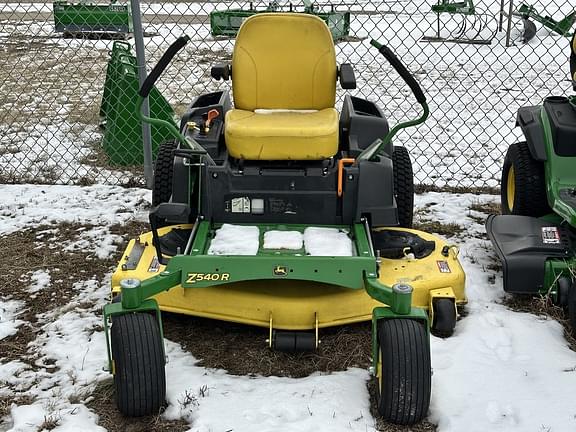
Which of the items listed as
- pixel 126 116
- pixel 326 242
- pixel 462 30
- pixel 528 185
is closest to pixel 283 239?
pixel 326 242

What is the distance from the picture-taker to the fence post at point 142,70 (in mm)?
4477

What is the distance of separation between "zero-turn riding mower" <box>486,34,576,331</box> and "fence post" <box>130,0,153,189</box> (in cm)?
223

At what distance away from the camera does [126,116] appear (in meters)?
5.24

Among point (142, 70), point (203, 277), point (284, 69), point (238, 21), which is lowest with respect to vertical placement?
point (203, 277)

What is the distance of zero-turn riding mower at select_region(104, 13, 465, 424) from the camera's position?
101 inches

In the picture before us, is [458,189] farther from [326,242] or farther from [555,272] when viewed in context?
[326,242]

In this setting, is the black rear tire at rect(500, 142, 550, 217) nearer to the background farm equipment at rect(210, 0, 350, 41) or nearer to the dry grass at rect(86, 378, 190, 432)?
the dry grass at rect(86, 378, 190, 432)

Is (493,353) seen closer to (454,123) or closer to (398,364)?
(398,364)

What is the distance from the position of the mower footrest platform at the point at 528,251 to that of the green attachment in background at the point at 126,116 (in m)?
2.65

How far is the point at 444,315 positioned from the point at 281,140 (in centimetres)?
102

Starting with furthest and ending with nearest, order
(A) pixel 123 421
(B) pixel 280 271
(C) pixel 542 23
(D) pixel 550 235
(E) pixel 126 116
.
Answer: (C) pixel 542 23
(E) pixel 126 116
(D) pixel 550 235
(B) pixel 280 271
(A) pixel 123 421

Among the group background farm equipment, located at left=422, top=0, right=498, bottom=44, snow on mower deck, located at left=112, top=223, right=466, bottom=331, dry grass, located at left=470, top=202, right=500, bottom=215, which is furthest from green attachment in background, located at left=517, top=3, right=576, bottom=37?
snow on mower deck, located at left=112, top=223, right=466, bottom=331

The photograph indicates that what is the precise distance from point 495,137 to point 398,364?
3.84 m

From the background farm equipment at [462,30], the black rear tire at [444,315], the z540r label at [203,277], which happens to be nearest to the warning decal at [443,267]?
the black rear tire at [444,315]
